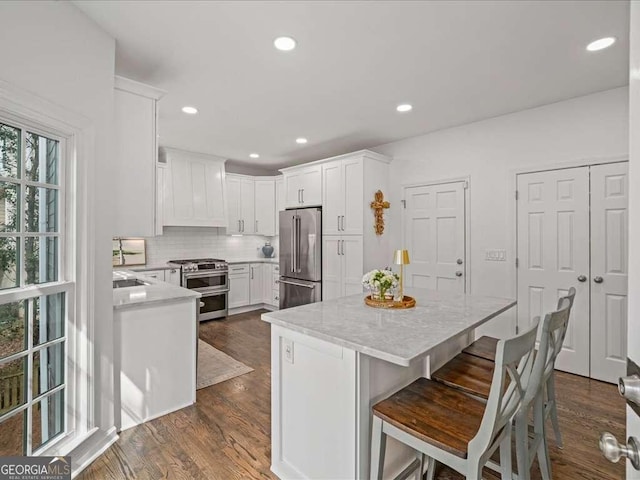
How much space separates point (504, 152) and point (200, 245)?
4689 mm

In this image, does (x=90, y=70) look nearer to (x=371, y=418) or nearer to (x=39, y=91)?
(x=39, y=91)

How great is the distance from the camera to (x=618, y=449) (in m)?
0.59

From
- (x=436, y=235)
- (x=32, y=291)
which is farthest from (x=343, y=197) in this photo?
(x=32, y=291)

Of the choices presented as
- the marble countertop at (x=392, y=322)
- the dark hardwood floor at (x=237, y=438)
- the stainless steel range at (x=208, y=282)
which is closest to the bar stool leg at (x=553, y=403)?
the dark hardwood floor at (x=237, y=438)

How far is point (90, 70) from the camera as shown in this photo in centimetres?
192

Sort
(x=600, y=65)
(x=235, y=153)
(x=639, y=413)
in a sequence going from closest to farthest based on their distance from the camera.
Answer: (x=639, y=413), (x=600, y=65), (x=235, y=153)

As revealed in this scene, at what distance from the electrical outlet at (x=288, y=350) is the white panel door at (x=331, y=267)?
2.66m

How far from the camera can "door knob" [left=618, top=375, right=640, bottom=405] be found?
58 cm

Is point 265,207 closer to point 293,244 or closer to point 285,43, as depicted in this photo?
point 293,244

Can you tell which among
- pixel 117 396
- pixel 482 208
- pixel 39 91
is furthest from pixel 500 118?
pixel 117 396

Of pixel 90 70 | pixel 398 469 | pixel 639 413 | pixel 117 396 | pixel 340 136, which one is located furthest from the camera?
pixel 340 136

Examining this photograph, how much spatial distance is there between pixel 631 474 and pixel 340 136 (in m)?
4.09

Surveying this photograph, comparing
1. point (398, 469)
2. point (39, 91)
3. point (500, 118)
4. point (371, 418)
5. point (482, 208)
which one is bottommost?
point (398, 469)

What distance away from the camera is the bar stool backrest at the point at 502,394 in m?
1.08
